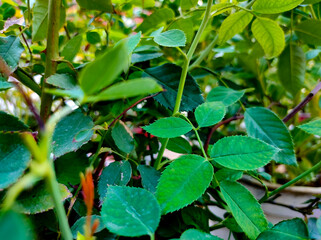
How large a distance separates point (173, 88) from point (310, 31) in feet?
0.86

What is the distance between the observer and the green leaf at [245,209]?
0.80ft

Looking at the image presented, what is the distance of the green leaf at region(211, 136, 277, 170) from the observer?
0.79ft

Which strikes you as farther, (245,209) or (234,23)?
(234,23)

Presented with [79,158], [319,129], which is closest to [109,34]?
[79,158]

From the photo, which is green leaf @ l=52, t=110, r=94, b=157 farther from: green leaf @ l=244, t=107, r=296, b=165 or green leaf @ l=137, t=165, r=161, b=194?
green leaf @ l=244, t=107, r=296, b=165

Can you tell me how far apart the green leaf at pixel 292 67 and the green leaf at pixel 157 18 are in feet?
0.74

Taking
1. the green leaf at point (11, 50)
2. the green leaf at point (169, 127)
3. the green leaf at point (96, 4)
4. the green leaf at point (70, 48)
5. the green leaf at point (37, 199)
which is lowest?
the green leaf at point (37, 199)

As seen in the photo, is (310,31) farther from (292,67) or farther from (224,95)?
(224,95)

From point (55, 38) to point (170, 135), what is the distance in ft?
0.65

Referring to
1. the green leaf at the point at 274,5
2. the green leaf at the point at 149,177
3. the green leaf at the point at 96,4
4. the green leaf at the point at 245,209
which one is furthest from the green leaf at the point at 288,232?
the green leaf at the point at 96,4

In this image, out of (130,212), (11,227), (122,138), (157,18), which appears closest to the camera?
(11,227)

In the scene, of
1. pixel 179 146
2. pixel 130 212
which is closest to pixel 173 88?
pixel 179 146

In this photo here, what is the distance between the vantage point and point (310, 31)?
442 mm

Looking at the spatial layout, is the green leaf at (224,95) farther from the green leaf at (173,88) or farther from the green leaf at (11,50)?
the green leaf at (11,50)
